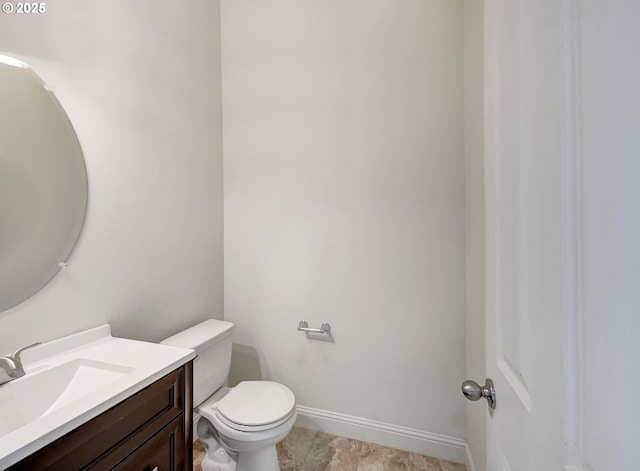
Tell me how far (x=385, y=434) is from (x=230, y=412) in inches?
37.9

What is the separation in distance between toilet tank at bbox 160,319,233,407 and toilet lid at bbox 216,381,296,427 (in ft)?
0.36

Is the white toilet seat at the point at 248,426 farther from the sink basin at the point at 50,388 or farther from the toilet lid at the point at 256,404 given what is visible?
the sink basin at the point at 50,388

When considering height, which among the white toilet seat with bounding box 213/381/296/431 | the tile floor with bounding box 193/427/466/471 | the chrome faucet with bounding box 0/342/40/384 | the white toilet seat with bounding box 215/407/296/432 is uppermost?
the chrome faucet with bounding box 0/342/40/384

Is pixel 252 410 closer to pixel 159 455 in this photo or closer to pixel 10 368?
pixel 159 455

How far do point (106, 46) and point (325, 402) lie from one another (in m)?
2.20

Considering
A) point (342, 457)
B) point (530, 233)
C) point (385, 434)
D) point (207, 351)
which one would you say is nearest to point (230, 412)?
point (207, 351)

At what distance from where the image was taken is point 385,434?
1779mm

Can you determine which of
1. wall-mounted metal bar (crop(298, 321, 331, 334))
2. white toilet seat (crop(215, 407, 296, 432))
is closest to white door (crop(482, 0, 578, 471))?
white toilet seat (crop(215, 407, 296, 432))

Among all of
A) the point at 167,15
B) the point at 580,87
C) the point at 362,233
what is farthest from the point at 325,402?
the point at 167,15

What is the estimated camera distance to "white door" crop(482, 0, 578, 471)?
40 centimetres

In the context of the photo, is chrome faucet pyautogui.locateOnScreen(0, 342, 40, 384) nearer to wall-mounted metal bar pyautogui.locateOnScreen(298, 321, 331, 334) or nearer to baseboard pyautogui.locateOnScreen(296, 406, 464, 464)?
wall-mounted metal bar pyautogui.locateOnScreen(298, 321, 331, 334)

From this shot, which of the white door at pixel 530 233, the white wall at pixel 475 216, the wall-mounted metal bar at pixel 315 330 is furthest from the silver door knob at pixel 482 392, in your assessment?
the wall-mounted metal bar at pixel 315 330

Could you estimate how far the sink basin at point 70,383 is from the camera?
682 mm

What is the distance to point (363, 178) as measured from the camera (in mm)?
1790
